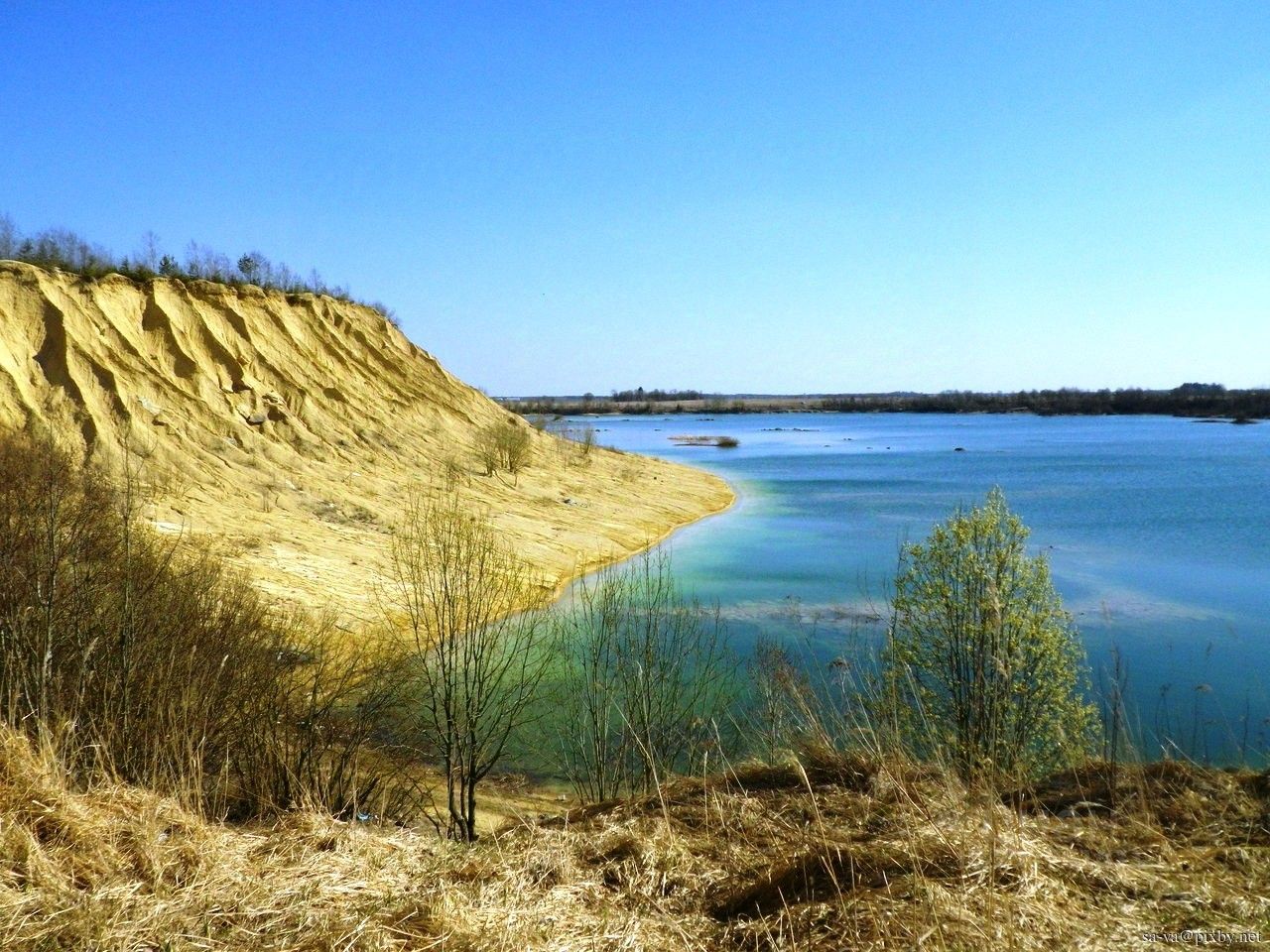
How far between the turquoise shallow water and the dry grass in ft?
13.5

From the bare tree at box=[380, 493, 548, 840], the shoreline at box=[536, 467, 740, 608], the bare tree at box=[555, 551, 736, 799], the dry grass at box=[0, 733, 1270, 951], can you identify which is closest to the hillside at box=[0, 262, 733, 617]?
the shoreline at box=[536, 467, 740, 608]

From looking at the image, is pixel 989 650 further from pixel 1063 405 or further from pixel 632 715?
pixel 1063 405

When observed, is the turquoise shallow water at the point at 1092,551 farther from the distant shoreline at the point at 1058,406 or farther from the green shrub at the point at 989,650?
the distant shoreline at the point at 1058,406

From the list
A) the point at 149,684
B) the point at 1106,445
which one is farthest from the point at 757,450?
the point at 149,684

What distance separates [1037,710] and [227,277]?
93.5ft

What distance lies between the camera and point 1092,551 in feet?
86.5

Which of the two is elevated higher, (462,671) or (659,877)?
(659,877)

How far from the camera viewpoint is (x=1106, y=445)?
71250 millimetres

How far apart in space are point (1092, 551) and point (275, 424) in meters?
24.5

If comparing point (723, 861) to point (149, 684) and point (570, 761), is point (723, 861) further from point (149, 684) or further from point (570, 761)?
point (570, 761)

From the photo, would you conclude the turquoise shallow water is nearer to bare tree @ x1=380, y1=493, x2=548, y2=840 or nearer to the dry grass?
the dry grass

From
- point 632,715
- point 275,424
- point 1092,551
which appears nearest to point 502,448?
point 275,424

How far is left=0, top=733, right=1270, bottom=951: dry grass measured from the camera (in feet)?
12.9

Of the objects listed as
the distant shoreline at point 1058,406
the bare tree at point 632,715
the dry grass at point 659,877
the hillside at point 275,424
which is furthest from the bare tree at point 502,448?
the distant shoreline at point 1058,406
